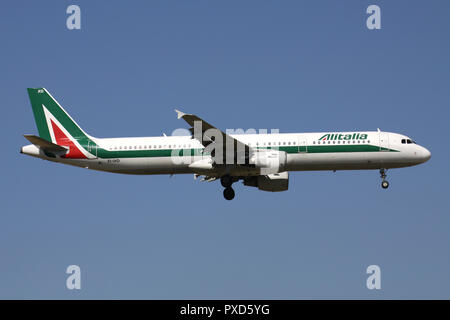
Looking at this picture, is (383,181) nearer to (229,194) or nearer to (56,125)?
(229,194)

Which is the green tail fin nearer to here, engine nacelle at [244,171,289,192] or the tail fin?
the tail fin

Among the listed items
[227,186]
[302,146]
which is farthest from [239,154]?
[302,146]

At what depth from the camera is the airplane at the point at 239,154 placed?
176 feet

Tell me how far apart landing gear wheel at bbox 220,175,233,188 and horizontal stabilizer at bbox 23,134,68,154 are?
11959 millimetres

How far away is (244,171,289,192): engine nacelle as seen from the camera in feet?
187

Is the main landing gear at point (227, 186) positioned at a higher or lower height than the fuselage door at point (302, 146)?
lower

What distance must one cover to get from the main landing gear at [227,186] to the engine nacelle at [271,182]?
2.36 m

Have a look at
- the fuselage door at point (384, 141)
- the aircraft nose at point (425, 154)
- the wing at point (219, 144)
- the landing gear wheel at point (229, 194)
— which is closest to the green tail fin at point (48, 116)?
the wing at point (219, 144)

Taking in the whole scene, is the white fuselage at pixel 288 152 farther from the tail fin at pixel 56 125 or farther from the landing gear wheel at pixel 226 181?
the tail fin at pixel 56 125

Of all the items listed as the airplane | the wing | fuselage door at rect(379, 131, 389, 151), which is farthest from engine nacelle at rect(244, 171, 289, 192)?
fuselage door at rect(379, 131, 389, 151)

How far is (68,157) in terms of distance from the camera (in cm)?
5675

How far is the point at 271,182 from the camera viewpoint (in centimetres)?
5725

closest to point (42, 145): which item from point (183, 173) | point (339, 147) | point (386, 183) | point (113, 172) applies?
point (113, 172)

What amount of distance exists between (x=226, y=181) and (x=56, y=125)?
46.4 ft
